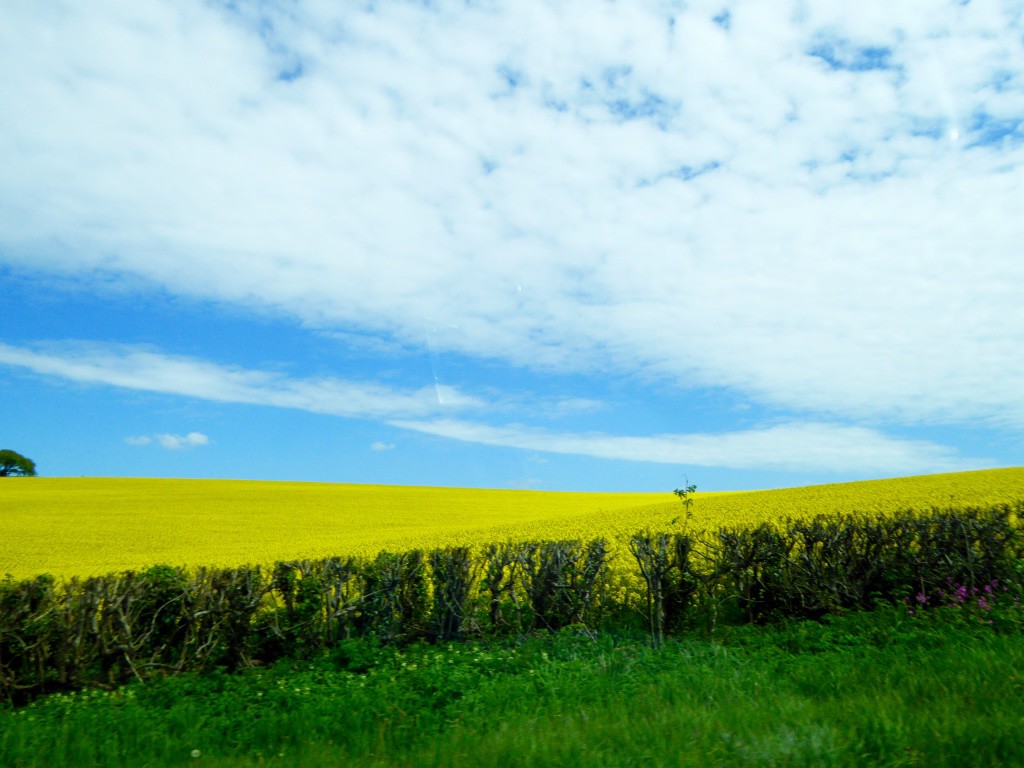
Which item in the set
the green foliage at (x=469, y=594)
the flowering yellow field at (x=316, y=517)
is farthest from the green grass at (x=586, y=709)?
the flowering yellow field at (x=316, y=517)

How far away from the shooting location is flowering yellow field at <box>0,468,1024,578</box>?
22188mm

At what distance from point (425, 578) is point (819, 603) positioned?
6756mm

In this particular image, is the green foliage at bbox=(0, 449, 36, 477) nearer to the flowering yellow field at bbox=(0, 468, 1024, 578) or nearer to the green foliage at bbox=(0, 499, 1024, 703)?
the flowering yellow field at bbox=(0, 468, 1024, 578)

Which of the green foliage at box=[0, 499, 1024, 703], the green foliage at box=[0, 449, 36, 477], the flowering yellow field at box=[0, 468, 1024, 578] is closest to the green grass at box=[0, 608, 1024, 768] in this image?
the green foliage at box=[0, 499, 1024, 703]

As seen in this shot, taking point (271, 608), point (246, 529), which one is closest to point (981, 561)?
point (271, 608)

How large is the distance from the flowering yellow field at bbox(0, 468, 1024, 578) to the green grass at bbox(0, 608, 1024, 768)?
10.0m

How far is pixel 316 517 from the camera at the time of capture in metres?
34.7

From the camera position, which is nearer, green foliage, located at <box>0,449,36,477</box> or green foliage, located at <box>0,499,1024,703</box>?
green foliage, located at <box>0,499,1024,703</box>

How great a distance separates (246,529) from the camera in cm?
3077

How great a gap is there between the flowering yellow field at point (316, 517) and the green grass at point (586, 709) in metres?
10.0

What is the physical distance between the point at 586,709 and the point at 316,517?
30.7 meters

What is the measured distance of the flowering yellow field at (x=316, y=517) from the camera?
22.2m

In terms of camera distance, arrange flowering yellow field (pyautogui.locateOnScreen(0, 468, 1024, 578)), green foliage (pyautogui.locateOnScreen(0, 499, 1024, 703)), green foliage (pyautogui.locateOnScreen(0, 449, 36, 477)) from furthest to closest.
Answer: green foliage (pyautogui.locateOnScreen(0, 449, 36, 477)), flowering yellow field (pyautogui.locateOnScreen(0, 468, 1024, 578)), green foliage (pyautogui.locateOnScreen(0, 499, 1024, 703))

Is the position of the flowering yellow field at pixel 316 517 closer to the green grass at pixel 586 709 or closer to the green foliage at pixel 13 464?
the green grass at pixel 586 709
